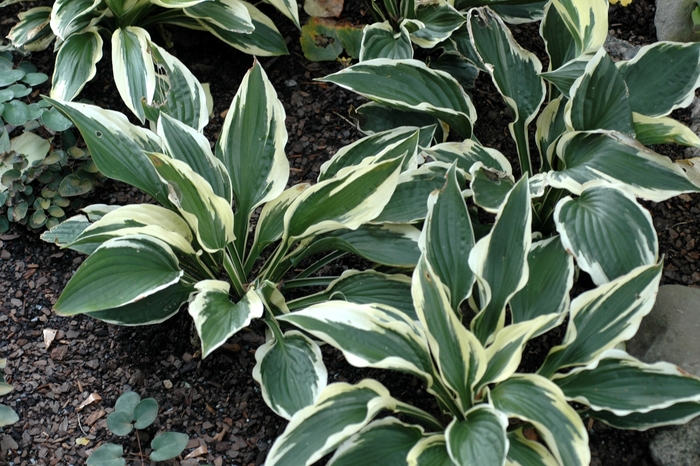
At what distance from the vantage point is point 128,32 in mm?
2414

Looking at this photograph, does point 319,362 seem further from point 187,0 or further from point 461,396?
point 187,0

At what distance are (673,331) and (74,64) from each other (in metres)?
2.11

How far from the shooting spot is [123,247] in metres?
1.74

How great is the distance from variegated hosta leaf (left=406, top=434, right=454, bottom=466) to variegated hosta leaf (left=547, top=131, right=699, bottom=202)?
2.54ft

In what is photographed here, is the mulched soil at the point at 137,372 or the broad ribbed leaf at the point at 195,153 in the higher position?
the broad ribbed leaf at the point at 195,153

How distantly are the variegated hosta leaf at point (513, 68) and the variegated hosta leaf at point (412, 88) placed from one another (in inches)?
5.5

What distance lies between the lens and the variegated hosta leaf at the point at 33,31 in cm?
247

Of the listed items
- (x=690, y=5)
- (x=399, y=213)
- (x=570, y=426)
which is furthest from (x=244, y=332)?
(x=690, y=5)

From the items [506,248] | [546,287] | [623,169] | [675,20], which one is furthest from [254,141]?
[675,20]

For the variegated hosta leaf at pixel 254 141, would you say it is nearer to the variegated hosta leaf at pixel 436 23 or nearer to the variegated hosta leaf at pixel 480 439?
the variegated hosta leaf at pixel 436 23

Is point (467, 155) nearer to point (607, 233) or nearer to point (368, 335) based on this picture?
point (607, 233)

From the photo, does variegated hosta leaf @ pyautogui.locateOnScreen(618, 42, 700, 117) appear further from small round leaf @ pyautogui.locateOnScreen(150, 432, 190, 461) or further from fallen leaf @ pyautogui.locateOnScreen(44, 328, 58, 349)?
fallen leaf @ pyautogui.locateOnScreen(44, 328, 58, 349)

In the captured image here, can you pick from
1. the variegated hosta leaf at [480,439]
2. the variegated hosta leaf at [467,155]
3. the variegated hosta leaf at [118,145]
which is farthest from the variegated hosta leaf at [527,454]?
the variegated hosta leaf at [118,145]

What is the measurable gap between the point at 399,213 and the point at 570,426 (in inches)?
30.3
